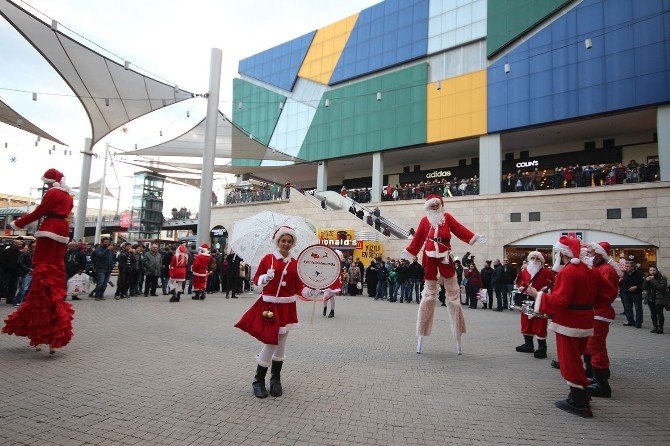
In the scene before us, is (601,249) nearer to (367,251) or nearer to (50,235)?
(50,235)

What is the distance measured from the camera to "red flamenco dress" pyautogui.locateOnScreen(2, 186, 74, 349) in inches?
216

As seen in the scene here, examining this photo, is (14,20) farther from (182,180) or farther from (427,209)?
(182,180)

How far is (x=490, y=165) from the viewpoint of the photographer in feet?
83.4

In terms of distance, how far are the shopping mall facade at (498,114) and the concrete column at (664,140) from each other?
0.20 ft

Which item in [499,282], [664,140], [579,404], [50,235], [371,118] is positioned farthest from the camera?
[371,118]

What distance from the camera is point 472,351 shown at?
693 centimetres

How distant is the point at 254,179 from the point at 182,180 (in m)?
11.8

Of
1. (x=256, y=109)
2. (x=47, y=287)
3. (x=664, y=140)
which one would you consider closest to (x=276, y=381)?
(x=47, y=287)

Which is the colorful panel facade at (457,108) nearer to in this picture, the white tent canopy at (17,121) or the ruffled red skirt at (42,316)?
the white tent canopy at (17,121)

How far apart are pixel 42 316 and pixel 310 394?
4.05m

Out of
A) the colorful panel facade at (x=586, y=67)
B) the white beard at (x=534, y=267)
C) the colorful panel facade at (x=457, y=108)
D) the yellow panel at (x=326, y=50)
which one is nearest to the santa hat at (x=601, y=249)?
the white beard at (x=534, y=267)

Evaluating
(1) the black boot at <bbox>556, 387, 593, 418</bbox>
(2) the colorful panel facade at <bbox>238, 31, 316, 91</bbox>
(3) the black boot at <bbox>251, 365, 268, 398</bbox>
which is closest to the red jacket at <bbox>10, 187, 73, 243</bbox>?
(3) the black boot at <bbox>251, 365, 268, 398</bbox>

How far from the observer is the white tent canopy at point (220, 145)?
20.8 meters

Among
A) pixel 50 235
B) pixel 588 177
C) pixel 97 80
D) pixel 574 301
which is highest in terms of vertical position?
pixel 97 80
